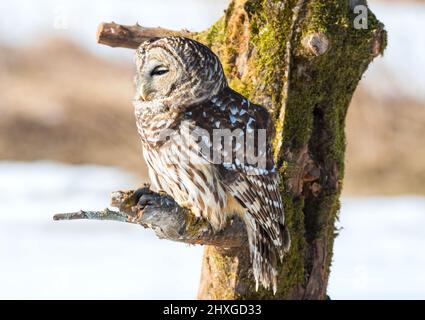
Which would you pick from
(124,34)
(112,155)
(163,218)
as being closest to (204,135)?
(163,218)

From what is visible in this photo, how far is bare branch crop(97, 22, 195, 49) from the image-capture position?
351cm

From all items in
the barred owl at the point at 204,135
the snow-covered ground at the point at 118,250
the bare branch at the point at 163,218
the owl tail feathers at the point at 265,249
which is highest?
the barred owl at the point at 204,135

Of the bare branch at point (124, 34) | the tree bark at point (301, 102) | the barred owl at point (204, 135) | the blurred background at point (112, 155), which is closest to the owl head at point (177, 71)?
the barred owl at point (204, 135)

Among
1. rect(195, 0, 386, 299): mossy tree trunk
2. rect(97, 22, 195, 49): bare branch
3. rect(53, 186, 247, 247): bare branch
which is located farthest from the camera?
rect(97, 22, 195, 49): bare branch

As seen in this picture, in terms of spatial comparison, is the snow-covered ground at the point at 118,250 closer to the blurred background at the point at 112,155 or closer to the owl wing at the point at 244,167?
the blurred background at the point at 112,155

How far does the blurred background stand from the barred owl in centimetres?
212

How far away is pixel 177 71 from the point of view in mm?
2967

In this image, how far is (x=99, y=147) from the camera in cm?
749

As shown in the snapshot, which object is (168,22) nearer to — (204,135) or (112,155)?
(112,155)

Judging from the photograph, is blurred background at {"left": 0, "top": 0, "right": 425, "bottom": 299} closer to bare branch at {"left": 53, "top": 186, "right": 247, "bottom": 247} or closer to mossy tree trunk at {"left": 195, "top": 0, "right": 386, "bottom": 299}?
mossy tree trunk at {"left": 195, "top": 0, "right": 386, "bottom": 299}

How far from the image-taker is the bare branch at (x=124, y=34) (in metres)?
3.51

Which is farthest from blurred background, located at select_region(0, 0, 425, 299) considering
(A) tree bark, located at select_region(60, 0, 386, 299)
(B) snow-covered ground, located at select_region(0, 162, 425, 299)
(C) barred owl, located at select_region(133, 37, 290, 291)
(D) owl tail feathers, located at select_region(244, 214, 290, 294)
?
(C) barred owl, located at select_region(133, 37, 290, 291)

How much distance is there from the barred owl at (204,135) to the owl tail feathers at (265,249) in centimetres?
2
